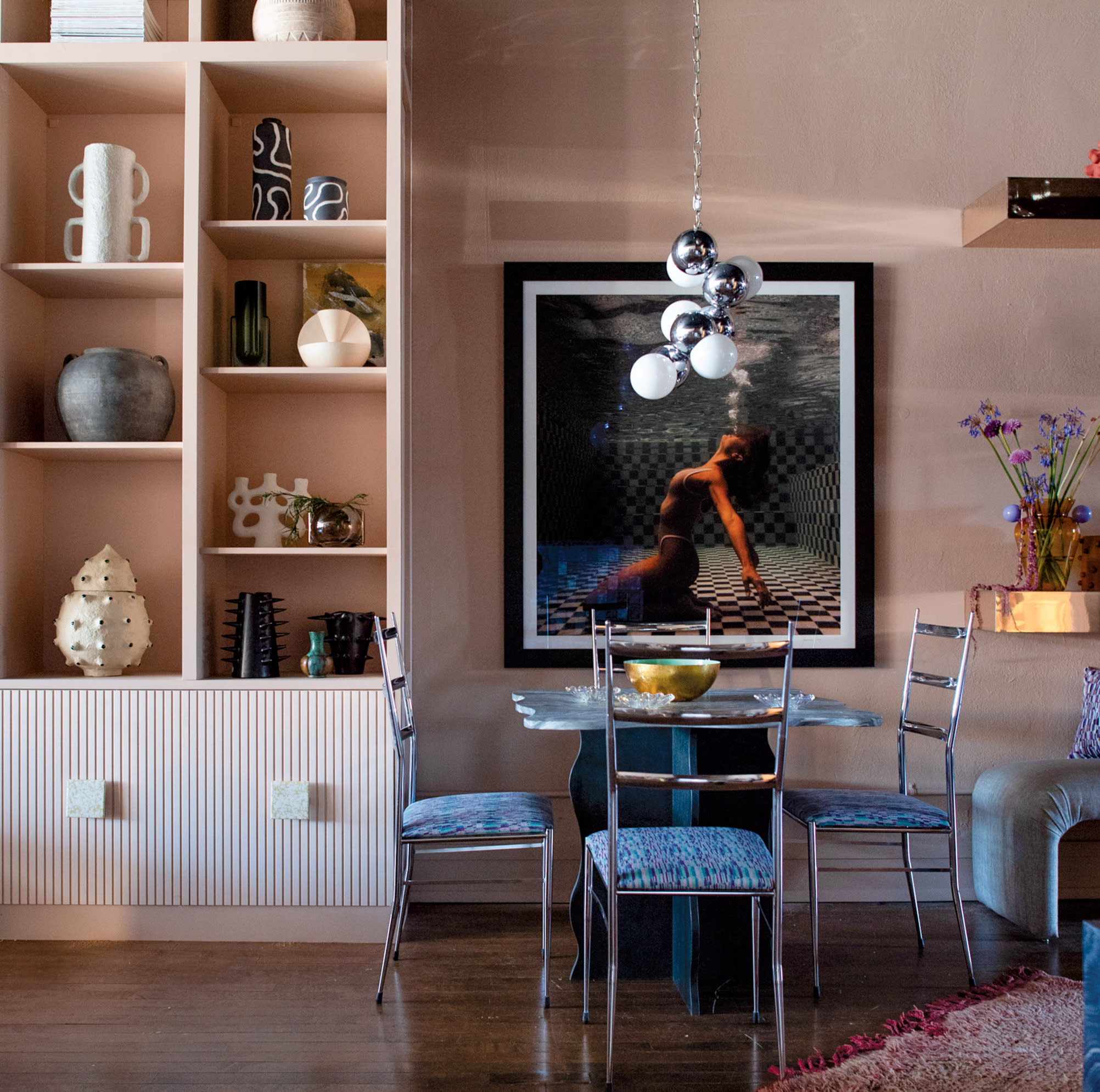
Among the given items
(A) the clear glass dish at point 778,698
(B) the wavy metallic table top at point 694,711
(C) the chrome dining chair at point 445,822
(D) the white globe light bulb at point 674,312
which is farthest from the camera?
(D) the white globe light bulb at point 674,312

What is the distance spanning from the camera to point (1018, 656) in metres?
3.69

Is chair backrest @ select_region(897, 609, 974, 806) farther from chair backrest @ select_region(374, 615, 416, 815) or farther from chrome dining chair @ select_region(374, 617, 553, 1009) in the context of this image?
chair backrest @ select_region(374, 615, 416, 815)

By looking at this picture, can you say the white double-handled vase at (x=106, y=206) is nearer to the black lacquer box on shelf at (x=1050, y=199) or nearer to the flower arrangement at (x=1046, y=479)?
the black lacquer box on shelf at (x=1050, y=199)

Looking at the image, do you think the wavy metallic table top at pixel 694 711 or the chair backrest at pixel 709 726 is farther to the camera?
the wavy metallic table top at pixel 694 711

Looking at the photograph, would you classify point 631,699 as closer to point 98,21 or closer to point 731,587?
point 731,587

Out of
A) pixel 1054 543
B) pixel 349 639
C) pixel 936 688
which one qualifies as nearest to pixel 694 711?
pixel 349 639

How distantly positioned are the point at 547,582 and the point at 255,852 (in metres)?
1.33

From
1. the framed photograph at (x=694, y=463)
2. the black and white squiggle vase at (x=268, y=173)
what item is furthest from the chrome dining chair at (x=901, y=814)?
the black and white squiggle vase at (x=268, y=173)

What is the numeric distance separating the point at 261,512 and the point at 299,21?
158 cm

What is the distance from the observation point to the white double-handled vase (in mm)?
3213

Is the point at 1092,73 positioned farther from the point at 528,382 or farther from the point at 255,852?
the point at 255,852

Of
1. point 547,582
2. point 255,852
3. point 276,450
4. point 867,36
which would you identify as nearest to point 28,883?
point 255,852

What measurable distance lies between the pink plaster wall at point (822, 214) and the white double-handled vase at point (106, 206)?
967mm

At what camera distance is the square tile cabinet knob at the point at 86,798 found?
3074 millimetres
